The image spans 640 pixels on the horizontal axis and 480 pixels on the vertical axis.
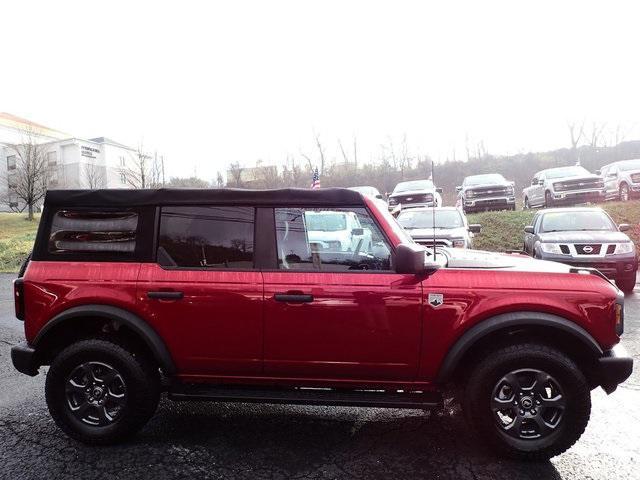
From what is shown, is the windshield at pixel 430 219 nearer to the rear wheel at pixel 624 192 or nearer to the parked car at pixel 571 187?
the parked car at pixel 571 187

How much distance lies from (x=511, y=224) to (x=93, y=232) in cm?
1453

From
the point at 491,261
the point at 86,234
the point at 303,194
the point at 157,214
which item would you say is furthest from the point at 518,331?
the point at 86,234

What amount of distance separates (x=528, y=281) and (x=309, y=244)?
155 cm

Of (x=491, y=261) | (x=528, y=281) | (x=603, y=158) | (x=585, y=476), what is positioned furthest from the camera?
(x=603, y=158)

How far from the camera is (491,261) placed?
11.7 ft

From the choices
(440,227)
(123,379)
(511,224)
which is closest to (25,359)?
(123,379)

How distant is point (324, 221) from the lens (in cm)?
348

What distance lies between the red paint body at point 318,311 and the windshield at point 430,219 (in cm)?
824

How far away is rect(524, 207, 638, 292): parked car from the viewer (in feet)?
28.1

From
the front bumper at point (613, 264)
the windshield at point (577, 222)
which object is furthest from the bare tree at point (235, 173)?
the front bumper at point (613, 264)

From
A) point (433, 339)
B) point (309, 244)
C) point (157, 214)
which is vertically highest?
point (157, 214)

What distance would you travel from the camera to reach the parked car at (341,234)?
11.0ft

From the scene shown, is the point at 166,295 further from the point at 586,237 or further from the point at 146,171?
the point at 146,171

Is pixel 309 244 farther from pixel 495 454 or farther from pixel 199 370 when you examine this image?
pixel 495 454
